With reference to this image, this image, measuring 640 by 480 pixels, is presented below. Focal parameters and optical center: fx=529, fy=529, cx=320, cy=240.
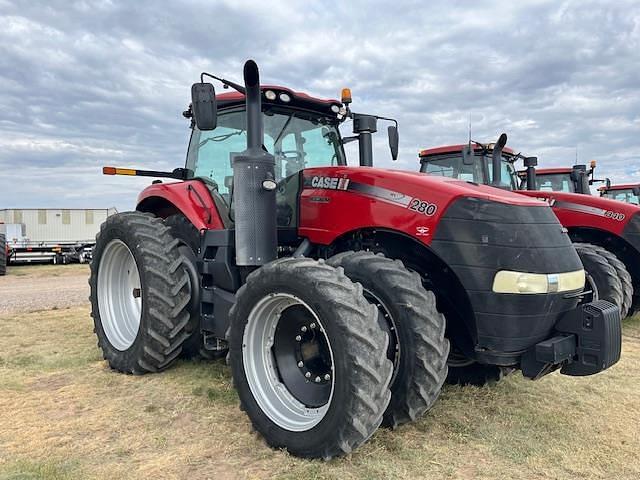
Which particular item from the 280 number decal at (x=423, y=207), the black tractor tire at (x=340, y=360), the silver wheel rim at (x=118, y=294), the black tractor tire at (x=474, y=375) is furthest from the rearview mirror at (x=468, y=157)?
the silver wheel rim at (x=118, y=294)

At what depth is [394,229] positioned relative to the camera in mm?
3285

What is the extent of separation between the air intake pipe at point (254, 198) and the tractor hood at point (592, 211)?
430 cm

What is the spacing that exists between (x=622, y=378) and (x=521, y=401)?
51.5 inches

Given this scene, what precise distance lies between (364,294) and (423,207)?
63cm

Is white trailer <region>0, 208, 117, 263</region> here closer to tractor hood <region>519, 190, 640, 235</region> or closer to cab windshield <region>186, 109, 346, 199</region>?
cab windshield <region>186, 109, 346, 199</region>

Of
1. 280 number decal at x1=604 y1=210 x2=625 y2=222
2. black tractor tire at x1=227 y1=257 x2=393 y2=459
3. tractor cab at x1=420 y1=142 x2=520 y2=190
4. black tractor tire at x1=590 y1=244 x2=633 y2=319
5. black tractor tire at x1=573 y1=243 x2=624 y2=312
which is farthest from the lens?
tractor cab at x1=420 y1=142 x2=520 y2=190

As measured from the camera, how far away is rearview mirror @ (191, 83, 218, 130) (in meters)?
3.46

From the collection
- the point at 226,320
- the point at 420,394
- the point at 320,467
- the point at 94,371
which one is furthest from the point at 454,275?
the point at 94,371

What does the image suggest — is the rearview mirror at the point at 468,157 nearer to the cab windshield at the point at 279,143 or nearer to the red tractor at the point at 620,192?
the cab windshield at the point at 279,143

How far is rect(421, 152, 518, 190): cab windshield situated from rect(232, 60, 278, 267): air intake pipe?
4.50 metres

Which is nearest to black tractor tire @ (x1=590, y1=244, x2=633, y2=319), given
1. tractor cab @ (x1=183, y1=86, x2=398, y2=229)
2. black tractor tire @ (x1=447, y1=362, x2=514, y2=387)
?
black tractor tire @ (x1=447, y1=362, x2=514, y2=387)

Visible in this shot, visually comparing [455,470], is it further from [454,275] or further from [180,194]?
[180,194]

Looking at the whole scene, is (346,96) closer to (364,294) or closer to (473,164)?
(364,294)

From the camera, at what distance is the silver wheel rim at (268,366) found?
3090 mm
